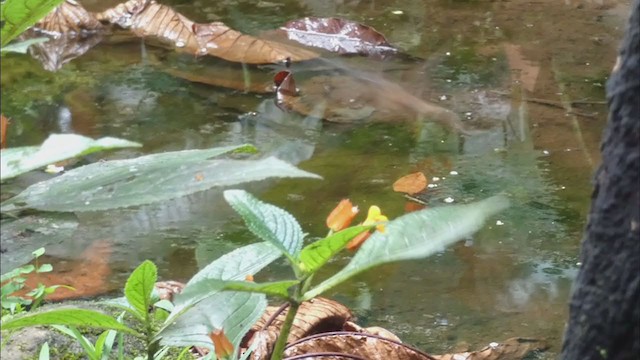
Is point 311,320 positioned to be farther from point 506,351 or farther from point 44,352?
point 44,352

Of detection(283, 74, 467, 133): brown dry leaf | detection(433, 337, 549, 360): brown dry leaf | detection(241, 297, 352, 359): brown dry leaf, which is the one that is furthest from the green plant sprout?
detection(283, 74, 467, 133): brown dry leaf

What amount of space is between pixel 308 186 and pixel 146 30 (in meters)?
1.67

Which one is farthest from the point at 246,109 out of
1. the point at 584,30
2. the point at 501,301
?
the point at 584,30

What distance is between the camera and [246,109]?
292cm

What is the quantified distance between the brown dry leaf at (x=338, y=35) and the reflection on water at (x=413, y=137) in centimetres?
11

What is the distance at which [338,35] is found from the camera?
3.61 m

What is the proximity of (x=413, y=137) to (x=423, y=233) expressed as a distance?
6.85 feet

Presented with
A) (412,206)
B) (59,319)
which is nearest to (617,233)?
(59,319)

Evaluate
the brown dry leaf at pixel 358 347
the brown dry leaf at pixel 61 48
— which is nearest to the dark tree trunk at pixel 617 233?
the brown dry leaf at pixel 358 347

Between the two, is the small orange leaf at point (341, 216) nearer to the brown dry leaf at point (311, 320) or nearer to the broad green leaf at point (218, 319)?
the broad green leaf at point (218, 319)

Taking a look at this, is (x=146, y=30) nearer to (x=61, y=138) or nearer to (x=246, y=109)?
(x=246, y=109)

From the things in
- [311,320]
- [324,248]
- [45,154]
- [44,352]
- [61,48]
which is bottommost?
[61,48]

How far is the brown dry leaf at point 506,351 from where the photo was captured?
1.63 metres

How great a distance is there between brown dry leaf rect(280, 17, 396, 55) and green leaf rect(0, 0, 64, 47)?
9.53ft
